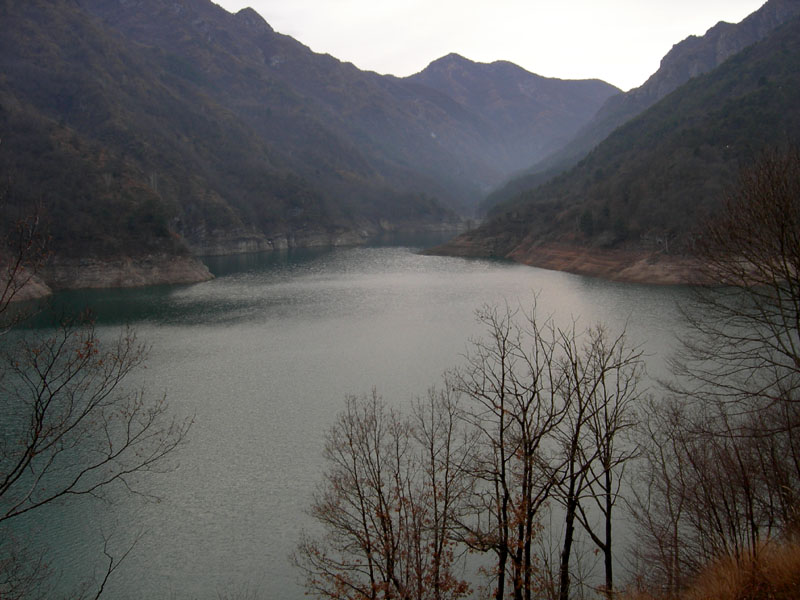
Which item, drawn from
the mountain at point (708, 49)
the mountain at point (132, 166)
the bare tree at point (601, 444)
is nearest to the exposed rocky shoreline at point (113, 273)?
the mountain at point (132, 166)

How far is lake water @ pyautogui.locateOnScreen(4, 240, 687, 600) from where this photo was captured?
15281 millimetres

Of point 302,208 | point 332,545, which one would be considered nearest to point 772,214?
point 332,545

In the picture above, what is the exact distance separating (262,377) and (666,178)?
6343cm

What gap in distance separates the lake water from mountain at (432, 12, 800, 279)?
971 centimetres

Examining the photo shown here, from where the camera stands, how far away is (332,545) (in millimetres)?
14852

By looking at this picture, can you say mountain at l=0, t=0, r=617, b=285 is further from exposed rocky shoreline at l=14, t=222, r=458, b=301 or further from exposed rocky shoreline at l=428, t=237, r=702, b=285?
exposed rocky shoreline at l=428, t=237, r=702, b=285

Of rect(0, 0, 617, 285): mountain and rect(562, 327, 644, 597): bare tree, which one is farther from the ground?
rect(0, 0, 617, 285): mountain

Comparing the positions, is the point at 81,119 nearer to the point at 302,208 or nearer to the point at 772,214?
the point at 302,208

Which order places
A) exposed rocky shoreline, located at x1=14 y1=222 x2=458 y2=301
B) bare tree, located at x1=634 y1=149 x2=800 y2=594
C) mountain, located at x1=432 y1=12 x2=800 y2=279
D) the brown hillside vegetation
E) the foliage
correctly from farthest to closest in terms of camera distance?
1. the foliage
2. mountain, located at x1=432 y1=12 x2=800 y2=279
3. exposed rocky shoreline, located at x1=14 y1=222 x2=458 y2=301
4. bare tree, located at x1=634 y1=149 x2=800 y2=594
5. the brown hillside vegetation

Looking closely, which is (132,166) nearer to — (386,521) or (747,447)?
(386,521)

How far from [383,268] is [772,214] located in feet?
255

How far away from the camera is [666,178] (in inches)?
2945

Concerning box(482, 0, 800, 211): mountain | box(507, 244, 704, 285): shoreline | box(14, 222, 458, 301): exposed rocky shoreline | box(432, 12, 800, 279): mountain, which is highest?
box(482, 0, 800, 211): mountain

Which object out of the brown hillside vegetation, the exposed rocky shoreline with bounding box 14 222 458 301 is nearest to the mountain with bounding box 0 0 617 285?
the exposed rocky shoreline with bounding box 14 222 458 301
